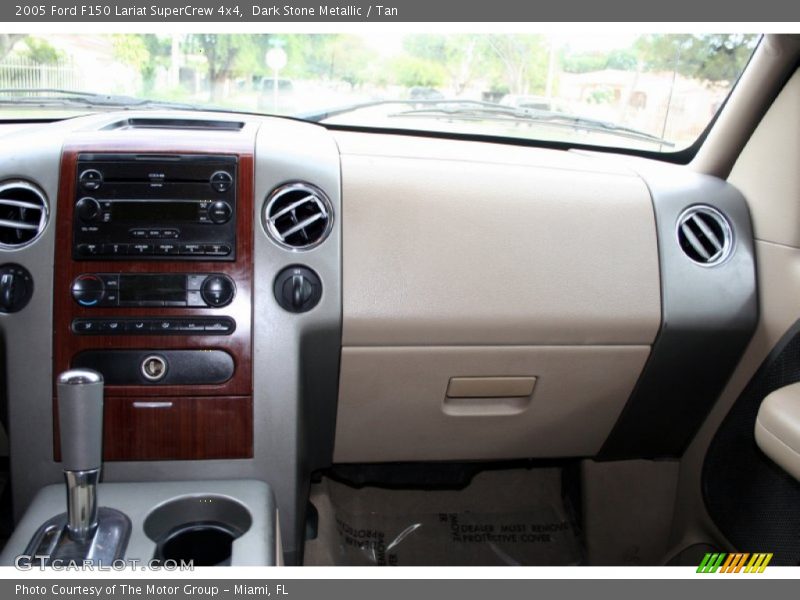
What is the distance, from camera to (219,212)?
4.93ft

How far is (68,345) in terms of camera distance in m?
1.43

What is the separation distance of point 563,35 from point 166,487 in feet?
4.86

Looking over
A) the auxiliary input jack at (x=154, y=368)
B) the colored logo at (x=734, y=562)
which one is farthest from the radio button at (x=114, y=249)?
the colored logo at (x=734, y=562)

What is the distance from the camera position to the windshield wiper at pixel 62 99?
6.20ft

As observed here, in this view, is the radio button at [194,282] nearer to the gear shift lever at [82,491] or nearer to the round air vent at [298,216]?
the round air vent at [298,216]

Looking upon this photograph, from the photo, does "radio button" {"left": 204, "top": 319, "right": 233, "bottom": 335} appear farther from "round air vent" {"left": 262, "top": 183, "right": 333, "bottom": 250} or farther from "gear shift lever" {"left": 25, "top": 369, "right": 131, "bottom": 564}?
"gear shift lever" {"left": 25, "top": 369, "right": 131, "bottom": 564}

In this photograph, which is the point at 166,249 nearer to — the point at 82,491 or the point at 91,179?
the point at 91,179

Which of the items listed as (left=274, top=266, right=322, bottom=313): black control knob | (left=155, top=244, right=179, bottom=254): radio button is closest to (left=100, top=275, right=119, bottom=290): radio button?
(left=155, top=244, right=179, bottom=254): radio button

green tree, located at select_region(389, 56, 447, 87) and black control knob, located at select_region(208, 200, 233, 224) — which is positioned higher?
green tree, located at select_region(389, 56, 447, 87)

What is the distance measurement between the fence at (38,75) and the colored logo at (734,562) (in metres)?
2.02

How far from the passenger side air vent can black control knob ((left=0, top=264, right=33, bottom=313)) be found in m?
0.06

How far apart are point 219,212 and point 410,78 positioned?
699 millimetres

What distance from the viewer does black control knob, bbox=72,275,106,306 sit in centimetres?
144

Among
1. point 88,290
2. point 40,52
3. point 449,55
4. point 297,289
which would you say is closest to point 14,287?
point 88,290
